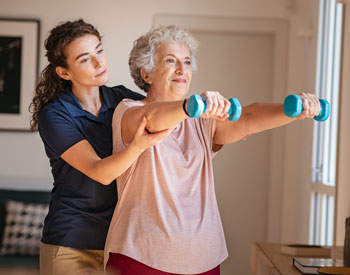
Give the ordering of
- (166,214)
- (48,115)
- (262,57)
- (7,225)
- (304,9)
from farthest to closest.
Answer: (262,57)
(304,9)
(7,225)
(48,115)
(166,214)

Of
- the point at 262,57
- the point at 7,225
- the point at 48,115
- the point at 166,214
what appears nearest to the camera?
the point at 166,214

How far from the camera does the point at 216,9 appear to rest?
14.6 feet

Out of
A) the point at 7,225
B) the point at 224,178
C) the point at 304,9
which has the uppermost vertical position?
the point at 304,9

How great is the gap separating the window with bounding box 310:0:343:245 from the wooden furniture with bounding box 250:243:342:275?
97cm

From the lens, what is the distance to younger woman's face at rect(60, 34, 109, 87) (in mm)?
1853

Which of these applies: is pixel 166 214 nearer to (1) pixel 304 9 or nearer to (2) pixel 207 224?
(2) pixel 207 224

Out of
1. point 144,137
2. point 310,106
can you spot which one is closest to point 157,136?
point 144,137

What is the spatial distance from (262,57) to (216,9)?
0.55 m

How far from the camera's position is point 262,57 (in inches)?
180

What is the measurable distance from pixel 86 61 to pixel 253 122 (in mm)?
634

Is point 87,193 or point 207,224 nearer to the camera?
point 207,224

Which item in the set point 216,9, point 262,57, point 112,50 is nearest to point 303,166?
point 262,57

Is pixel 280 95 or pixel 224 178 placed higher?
pixel 280 95

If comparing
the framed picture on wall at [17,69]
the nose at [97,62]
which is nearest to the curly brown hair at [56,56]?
the nose at [97,62]
